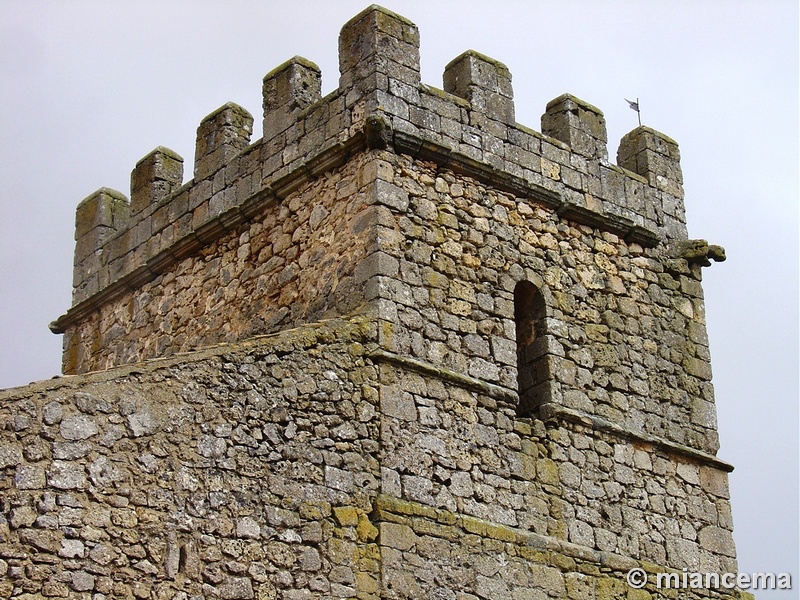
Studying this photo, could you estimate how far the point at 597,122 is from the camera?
42.8 feet

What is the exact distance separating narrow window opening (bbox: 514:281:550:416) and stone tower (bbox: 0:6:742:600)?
0.08 feet

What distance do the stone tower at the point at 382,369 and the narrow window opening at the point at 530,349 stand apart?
0.9 inches

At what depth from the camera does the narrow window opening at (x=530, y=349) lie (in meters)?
11.6

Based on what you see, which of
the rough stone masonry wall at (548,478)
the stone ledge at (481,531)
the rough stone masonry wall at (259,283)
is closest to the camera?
the stone ledge at (481,531)

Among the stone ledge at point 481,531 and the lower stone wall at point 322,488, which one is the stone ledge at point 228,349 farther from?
the stone ledge at point 481,531

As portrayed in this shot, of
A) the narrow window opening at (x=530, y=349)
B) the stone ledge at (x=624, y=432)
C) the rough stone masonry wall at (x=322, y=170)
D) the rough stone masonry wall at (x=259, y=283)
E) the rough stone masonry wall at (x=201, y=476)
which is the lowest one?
the rough stone masonry wall at (x=201, y=476)

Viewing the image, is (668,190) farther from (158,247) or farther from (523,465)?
(158,247)

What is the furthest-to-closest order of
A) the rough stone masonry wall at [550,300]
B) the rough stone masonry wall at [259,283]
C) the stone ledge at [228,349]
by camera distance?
1. the rough stone masonry wall at [259,283]
2. the rough stone masonry wall at [550,300]
3. the stone ledge at [228,349]

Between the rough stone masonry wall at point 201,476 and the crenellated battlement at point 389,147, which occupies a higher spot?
the crenellated battlement at point 389,147

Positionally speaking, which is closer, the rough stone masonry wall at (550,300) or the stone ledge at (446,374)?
the stone ledge at (446,374)

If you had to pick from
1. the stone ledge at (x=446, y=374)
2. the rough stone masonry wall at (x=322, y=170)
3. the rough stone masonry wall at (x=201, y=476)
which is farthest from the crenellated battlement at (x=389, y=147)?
the rough stone masonry wall at (x=201, y=476)

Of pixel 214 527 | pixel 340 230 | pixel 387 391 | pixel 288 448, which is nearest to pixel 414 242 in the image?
pixel 340 230

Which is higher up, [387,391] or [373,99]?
[373,99]

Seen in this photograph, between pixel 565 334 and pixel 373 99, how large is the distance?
2.22m
